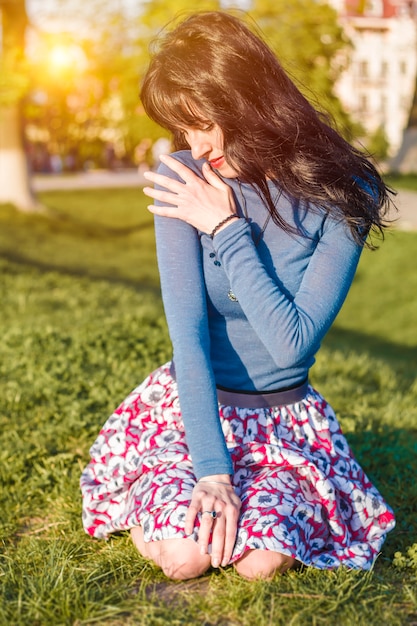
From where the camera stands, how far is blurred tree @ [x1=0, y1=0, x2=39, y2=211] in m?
15.6

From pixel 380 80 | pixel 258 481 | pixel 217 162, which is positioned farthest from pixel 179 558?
pixel 380 80

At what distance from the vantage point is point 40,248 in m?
14.8

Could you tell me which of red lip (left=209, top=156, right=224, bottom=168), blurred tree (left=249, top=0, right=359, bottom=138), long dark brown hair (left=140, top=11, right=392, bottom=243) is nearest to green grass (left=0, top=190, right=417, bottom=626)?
long dark brown hair (left=140, top=11, right=392, bottom=243)

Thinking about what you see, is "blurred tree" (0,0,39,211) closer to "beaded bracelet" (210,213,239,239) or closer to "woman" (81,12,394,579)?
"woman" (81,12,394,579)

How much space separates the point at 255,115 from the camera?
8.78 feet

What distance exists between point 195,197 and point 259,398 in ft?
2.38

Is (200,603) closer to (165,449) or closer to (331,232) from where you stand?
(165,449)

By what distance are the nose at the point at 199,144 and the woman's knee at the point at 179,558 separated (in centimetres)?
122

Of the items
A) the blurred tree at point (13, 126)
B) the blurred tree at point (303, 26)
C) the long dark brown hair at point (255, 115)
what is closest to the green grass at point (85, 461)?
the long dark brown hair at point (255, 115)

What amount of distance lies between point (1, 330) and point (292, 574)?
4010 millimetres

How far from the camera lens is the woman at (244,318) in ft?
8.49

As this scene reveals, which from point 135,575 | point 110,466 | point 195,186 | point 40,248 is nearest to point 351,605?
point 135,575

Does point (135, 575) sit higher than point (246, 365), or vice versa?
point (246, 365)

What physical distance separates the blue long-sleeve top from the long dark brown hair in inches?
2.8
